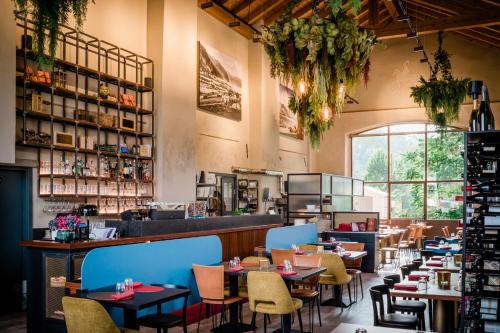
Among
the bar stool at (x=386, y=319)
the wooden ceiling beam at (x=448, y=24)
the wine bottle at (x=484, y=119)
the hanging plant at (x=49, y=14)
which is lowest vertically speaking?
the bar stool at (x=386, y=319)

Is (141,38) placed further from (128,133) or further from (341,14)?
(341,14)

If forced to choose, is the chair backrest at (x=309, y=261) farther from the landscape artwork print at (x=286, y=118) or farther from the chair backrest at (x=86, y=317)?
the landscape artwork print at (x=286, y=118)

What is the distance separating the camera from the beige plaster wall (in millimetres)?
16266

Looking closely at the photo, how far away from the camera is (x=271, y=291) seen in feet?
16.7

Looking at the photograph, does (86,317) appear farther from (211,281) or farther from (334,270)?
(334,270)

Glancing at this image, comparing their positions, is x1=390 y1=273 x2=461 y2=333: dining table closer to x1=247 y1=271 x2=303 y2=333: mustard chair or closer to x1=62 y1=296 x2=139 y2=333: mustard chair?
x1=247 y1=271 x2=303 y2=333: mustard chair

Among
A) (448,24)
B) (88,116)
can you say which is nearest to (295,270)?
(88,116)

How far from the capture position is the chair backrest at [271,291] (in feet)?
16.6

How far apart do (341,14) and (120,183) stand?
5960mm

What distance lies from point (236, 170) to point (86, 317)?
9683 millimetres

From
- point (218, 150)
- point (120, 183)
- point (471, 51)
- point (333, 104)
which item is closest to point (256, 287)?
point (333, 104)

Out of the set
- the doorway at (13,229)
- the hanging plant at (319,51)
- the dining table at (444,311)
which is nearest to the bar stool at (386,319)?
the dining table at (444,311)

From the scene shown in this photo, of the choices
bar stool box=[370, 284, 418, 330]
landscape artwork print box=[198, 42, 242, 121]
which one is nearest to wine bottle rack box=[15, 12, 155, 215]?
landscape artwork print box=[198, 42, 242, 121]

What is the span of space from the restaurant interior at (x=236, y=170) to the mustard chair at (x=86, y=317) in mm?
12
